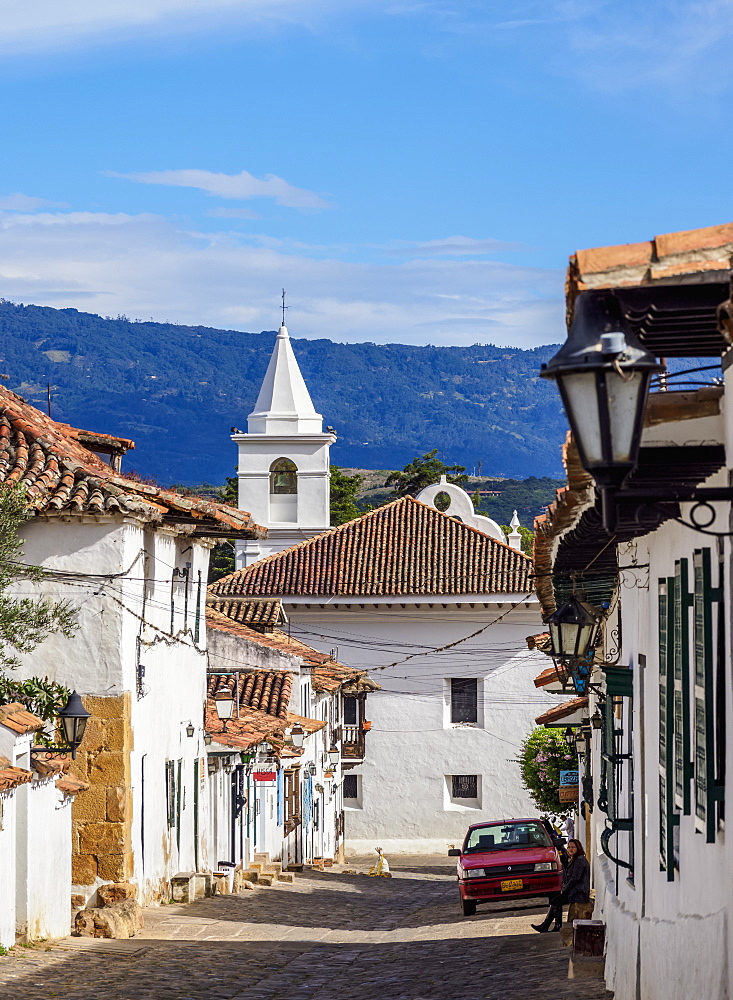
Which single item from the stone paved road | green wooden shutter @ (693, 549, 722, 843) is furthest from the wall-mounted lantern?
green wooden shutter @ (693, 549, 722, 843)

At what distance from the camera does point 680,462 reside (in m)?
6.71

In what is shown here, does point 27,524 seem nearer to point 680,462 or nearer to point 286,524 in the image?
point 680,462

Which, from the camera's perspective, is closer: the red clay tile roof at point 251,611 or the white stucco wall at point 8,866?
the white stucco wall at point 8,866

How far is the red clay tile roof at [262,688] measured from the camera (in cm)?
3331

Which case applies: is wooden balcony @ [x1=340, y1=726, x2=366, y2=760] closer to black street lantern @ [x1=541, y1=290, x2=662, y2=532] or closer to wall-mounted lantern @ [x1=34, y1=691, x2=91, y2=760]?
wall-mounted lantern @ [x1=34, y1=691, x2=91, y2=760]

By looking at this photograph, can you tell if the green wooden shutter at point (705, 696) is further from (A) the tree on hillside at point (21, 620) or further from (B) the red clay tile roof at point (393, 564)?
(B) the red clay tile roof at point (393, 564)

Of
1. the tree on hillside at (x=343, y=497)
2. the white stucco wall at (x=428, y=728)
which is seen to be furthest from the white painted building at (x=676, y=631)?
the tree on hillside at (x=343, y=497)

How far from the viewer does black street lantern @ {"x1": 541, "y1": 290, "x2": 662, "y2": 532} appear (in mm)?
5043

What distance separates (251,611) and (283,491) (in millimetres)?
28078

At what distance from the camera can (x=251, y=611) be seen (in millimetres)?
39906

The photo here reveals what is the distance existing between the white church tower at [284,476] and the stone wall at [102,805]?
144ft

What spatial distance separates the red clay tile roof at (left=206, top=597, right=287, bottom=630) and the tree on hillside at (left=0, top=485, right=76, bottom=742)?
19.6m

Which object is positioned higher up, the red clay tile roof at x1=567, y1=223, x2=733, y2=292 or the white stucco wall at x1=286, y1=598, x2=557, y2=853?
the red clay tile roof at x1=567, y1=223, x2=733, y2=292

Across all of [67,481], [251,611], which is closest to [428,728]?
[251,611]
